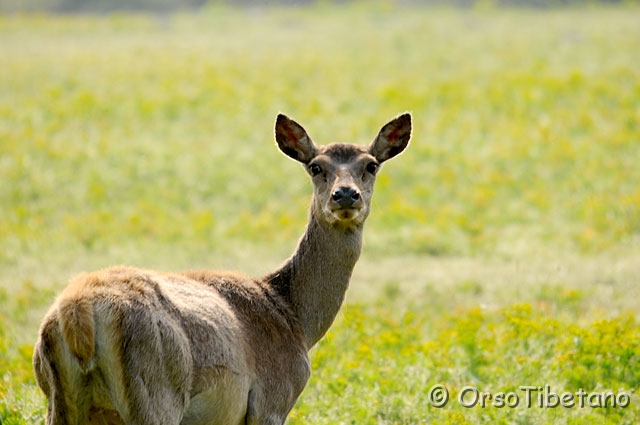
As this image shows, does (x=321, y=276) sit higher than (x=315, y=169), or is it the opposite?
(x=315, y=169)

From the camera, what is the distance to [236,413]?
6531mm

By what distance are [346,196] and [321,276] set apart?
0.80m

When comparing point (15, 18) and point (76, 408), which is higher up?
point (15, 18)

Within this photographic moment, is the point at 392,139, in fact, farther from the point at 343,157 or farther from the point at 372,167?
the point at 343,157

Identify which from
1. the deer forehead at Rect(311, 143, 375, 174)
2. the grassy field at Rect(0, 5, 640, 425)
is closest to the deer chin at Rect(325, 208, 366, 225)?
the deer forehead at Rect(311, 143, 375, 174)

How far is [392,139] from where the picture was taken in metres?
8.75

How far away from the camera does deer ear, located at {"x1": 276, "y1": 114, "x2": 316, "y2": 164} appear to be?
27.7 ft

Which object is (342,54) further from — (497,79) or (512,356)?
(512,356)

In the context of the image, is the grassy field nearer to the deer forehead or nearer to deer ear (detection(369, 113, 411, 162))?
deer ear (detection(369, 113, 411, 162))

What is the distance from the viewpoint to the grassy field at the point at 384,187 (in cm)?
948

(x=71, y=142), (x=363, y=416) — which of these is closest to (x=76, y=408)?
(x=363, y=416)

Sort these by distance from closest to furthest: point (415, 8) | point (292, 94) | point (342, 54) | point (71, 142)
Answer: point (71, 142) < point (292, 94) < point (342, 54) < point (415, 8)

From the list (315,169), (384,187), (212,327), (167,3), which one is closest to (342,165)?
(315,169)

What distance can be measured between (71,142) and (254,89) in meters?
6.79
